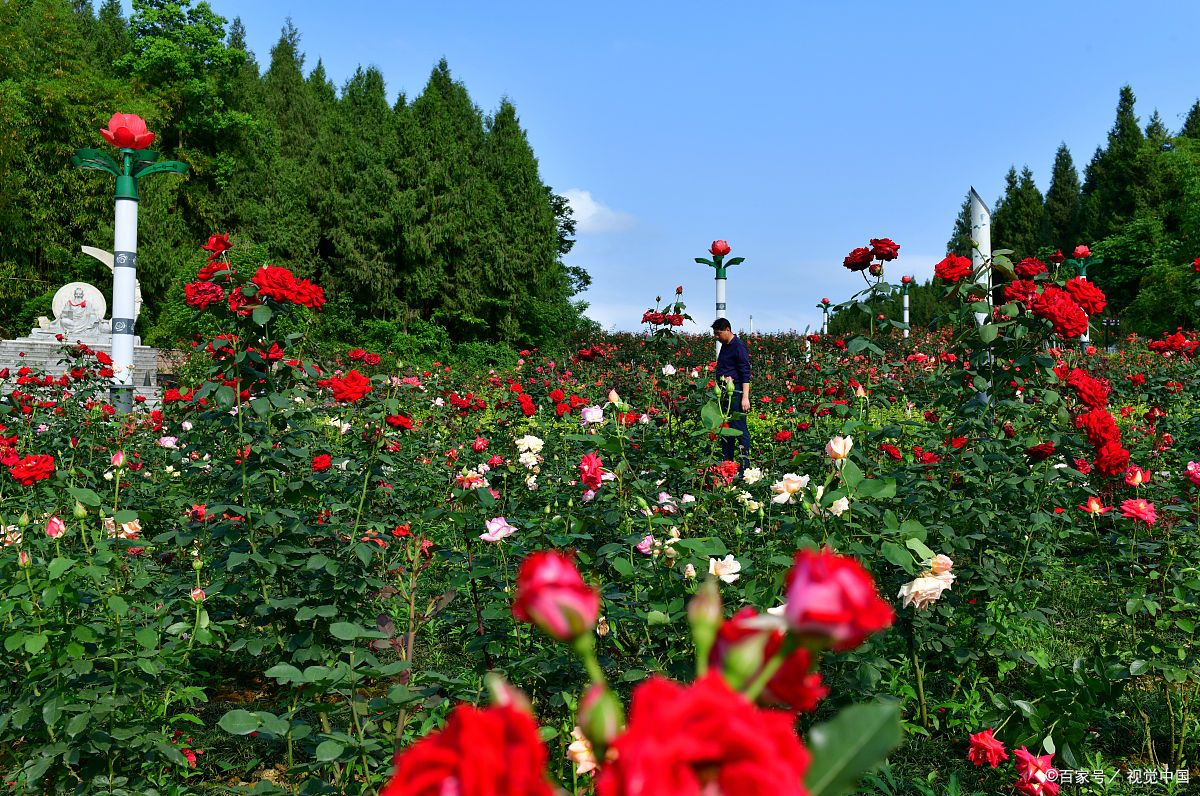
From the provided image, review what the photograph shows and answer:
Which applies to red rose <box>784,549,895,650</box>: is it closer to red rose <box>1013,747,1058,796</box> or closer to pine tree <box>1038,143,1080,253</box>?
red rose <box>1013,747,1058,796</box>

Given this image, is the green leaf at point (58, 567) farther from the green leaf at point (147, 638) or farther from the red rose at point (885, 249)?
the red rose at point (885, 249)

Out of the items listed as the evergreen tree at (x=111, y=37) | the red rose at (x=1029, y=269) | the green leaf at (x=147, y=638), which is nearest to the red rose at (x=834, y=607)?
the green leaf at (x=147, y=638)

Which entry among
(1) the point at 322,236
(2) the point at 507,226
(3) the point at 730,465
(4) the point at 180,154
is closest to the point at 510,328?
(2) the point at 507,226

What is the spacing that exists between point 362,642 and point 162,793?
0.70m

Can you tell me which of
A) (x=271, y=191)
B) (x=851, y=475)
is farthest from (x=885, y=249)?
(x=271, y=191)

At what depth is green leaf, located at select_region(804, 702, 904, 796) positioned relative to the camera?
1.23 feet

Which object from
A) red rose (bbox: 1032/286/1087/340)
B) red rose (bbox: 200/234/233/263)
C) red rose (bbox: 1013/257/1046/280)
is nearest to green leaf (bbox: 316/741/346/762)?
red rose (bbox: 200/234/233/263)

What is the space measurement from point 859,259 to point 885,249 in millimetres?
109

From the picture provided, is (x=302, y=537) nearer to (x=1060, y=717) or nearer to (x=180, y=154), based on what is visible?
(x=1060, y=717)

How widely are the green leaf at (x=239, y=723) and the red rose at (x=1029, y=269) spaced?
2846mm

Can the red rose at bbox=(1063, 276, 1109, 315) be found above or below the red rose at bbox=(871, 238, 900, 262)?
below

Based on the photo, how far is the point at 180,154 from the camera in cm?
2448

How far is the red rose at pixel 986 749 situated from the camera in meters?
2.14

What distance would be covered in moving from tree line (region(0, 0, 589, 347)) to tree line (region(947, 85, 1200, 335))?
47.1 ft
